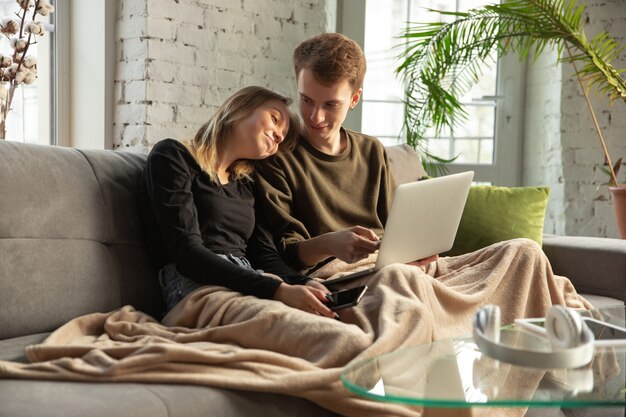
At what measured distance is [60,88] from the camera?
10.7 ft

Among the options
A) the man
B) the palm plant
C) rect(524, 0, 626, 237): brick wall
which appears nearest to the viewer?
the man

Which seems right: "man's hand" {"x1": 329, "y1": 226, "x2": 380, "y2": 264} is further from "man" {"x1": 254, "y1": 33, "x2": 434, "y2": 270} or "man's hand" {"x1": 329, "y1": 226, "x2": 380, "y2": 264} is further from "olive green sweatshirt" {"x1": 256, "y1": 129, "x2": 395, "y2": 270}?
"olive green sweatshirt" {"x1": 256, "y1": 129, "x2": 395, "y2": 270}

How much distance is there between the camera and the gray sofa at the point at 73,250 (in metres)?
1.48

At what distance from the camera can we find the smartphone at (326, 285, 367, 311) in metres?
1.62

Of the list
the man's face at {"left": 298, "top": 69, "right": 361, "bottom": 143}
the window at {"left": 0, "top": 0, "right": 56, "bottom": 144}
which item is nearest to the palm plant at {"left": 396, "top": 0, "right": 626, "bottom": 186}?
the man's face at {"left": 298, "top": 69, "right": 361, "bottom": 143}

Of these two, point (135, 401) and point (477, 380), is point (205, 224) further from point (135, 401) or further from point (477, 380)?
point (477, 380)

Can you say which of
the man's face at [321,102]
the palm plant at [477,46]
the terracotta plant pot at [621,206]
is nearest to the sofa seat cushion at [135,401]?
the man's face at [321,102]

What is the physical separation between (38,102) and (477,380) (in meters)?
2.55

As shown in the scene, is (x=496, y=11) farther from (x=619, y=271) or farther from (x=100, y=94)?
(x=100, y=94)

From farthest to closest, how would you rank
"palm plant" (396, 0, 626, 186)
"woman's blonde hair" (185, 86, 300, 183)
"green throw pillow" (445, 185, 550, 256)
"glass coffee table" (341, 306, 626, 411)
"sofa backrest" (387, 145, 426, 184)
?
"palm plant" (396, 0, 626, 186) < "sofa backrest" (387, 145, 426, 184) < "green throw pillow" (445, 185, 550, 256) < "woman's blonde hair" (185, 86, 300, 183) < "glass coffee table" (341, 306, 626, 411)

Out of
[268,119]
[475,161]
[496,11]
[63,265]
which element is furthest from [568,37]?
[63,265]

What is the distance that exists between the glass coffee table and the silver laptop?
1.32 ft

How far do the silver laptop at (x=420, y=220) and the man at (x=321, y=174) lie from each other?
14 cm

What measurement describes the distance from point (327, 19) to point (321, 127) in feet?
5.69
